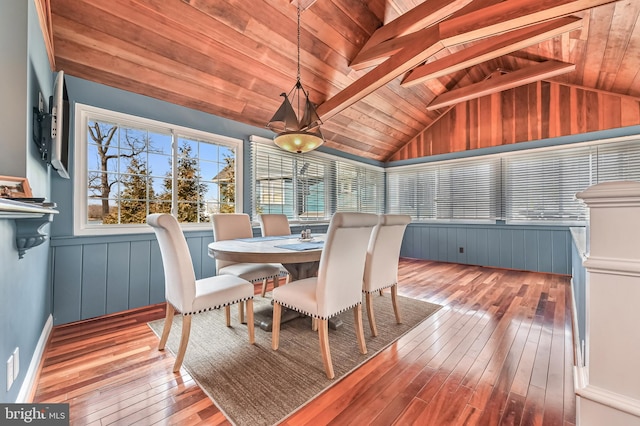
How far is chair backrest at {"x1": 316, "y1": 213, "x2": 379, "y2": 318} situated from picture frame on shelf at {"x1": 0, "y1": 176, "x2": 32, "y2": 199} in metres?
1.60

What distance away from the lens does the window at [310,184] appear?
4023 millimetres

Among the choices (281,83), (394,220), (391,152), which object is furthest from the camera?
(391,152)

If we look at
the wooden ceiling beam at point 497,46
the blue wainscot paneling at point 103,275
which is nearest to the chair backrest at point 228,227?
the blue wainscot paneling at point 103,275

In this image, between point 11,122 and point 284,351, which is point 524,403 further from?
point 11,122

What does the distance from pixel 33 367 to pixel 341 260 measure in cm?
200

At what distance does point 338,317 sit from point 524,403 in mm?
1508

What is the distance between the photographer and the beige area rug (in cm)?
146

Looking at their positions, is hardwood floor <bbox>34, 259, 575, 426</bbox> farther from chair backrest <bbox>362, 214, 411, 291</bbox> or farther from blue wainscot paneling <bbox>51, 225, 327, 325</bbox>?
chair backrest <bbox>362, 214, 411, 291</bbox>

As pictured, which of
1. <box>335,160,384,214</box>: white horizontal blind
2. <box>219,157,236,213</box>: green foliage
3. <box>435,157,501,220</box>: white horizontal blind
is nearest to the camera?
<box>219,157,236,213</box>: green foliage

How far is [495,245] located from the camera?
16.0 feet

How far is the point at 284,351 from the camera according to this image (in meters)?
1.99

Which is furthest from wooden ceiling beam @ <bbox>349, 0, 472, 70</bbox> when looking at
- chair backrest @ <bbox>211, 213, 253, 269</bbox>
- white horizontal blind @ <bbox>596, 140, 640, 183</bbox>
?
white horizontal blind @ <bbox>596, 140, 640, 183</bbox>

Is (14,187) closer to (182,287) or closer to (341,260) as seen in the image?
(182,287)

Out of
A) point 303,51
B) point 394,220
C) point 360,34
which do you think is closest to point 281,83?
point 303,51
